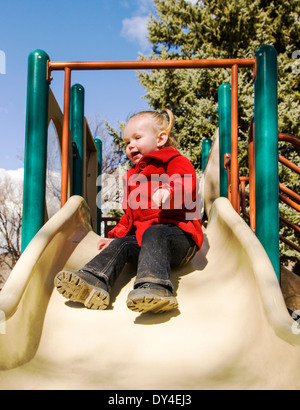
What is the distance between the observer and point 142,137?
2.00 m

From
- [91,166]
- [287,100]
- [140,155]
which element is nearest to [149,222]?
[140,155]

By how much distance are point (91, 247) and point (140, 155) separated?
55cm

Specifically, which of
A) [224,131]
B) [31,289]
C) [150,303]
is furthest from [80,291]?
[224,131]

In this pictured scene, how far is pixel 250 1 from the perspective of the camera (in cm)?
863

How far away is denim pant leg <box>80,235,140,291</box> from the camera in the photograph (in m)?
1.52

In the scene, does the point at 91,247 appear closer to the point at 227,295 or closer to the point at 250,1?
the point at 227,295

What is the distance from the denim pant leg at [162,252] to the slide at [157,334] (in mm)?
130

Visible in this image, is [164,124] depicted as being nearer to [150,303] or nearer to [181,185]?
[181,185]

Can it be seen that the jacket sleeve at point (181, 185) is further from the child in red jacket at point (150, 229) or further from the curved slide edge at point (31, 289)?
the curved slide edge at point (31, 289)

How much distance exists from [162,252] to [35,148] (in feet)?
2.92

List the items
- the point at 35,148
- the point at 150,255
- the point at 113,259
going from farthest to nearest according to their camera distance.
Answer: the point at 35,148, the point at 113,259, the point at 150,255

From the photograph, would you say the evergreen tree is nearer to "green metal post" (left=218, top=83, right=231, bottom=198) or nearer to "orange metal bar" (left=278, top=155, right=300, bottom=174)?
"green metal post" (left=218, top=83, right=231, bottom=198)

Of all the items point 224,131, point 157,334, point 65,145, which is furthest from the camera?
point 224,131

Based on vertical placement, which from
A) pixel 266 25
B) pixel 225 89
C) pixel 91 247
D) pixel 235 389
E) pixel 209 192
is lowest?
pixel 235 389
